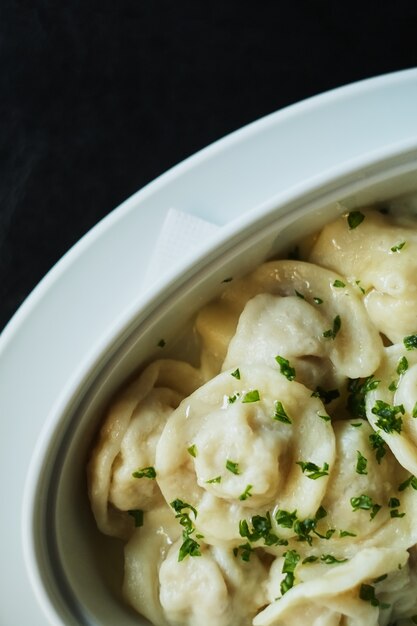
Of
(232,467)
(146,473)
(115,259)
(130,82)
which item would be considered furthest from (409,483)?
(130,82)

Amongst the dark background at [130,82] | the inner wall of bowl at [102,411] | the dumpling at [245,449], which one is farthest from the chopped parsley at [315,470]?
the dark background at [130,82]

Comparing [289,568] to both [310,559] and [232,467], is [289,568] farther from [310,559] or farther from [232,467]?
[232,467]

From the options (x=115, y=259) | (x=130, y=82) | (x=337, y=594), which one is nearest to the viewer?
(x=337, y=594)

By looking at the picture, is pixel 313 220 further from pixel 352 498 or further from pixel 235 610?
pixel 235 610

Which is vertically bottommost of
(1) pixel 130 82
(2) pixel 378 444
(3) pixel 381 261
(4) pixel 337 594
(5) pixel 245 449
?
(4) pixel 337 594

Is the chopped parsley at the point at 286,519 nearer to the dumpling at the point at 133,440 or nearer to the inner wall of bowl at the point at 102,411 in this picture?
the dumpling at the point at 133,440

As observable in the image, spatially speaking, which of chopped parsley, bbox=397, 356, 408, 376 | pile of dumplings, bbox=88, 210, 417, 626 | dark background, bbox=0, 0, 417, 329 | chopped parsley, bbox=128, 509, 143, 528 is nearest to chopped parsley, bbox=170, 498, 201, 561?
pile of dumplings, bbox=88, 210, 417, 626

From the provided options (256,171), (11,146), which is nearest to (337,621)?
(256,171)
